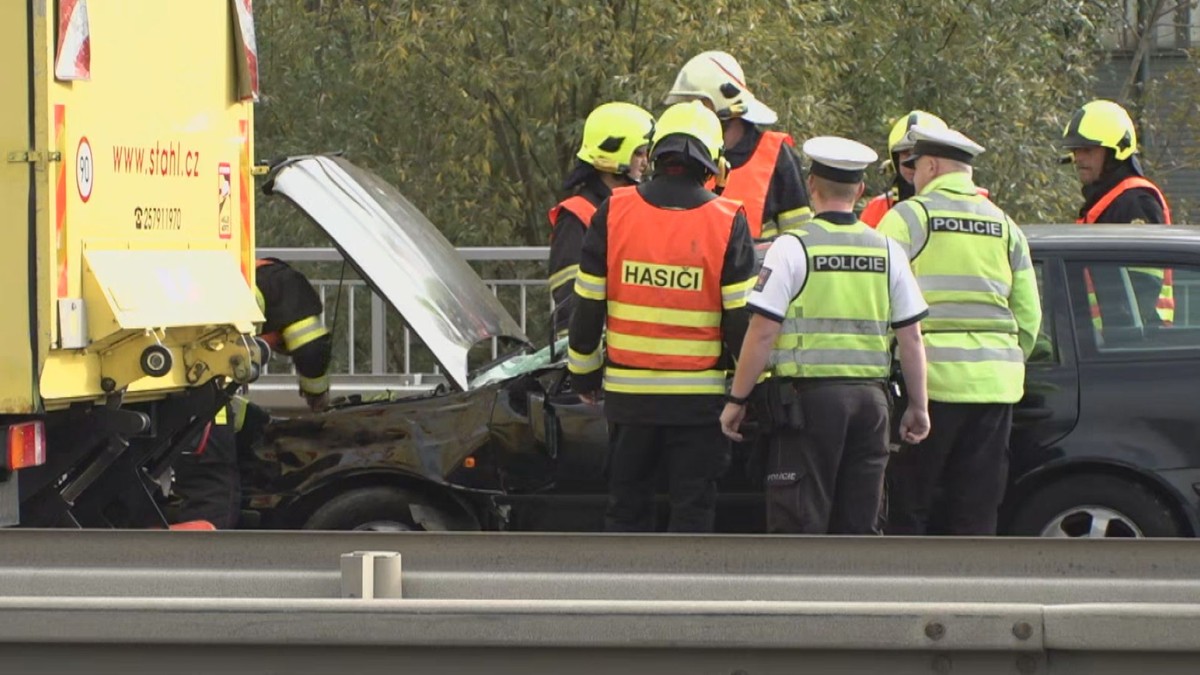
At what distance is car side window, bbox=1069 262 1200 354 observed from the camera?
280 inches

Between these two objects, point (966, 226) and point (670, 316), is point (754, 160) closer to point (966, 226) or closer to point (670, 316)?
point (966, 226)

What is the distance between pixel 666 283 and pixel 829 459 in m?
0.81

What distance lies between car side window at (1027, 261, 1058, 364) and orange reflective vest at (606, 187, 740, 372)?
1.37 metres

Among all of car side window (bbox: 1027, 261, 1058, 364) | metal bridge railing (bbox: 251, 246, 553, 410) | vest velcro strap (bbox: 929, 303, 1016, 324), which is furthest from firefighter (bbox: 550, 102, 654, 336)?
metal bridge railing (bbox: 251, 246, 553, 410)

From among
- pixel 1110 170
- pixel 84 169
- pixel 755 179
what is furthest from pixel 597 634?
pixel 1110 170

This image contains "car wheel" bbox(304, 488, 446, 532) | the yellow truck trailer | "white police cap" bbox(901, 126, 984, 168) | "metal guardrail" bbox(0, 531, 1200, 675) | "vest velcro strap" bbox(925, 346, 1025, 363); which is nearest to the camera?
"metal guardrail" bbox(0, 531, 1200, 675)

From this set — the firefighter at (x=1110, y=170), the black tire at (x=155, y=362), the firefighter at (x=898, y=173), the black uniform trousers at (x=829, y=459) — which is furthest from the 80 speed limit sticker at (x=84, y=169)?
the firefighter at (x=1110, y=170)

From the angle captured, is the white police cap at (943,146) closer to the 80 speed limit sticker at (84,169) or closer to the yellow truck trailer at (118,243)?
the yellow truck trailer at (118,243)

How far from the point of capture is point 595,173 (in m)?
7.88

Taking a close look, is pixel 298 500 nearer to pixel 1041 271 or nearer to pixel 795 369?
pixel 795 369

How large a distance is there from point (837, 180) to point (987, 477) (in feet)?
4.04

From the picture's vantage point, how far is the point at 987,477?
269 inches

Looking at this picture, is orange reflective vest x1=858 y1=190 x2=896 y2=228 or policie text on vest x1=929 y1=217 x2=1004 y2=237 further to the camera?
orange reflective vest x1=858 y1=190 x2=896 y2=228

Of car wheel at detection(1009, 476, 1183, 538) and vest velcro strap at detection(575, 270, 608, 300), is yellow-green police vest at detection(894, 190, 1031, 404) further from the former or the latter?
vest velcro strap at detection(575, 270, 608, 300)
